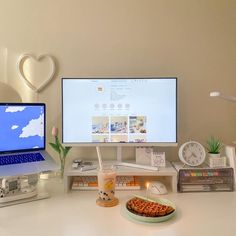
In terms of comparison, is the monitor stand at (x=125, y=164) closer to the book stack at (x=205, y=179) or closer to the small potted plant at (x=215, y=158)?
the book stack at (x=205, y=179)

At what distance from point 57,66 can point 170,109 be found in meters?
0.74

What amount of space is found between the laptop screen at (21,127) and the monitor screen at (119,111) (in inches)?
5.0

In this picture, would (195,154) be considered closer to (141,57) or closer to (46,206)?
(141,57)

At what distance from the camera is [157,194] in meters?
1.19

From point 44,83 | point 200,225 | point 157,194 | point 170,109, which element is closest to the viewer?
point 200,225

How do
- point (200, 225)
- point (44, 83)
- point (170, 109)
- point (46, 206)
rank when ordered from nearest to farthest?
point (200, 225), point (46, 206), point (170, 109), point (44, 83)

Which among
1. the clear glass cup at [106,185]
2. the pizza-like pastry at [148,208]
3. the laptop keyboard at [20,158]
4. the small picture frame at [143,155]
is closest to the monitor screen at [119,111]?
the small picture frame at [143,155]

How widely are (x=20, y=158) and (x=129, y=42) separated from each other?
922 mm

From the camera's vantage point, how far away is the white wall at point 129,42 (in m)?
1.47

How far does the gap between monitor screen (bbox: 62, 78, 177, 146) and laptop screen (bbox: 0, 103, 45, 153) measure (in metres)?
0.13

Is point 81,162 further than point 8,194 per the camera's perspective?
Yes

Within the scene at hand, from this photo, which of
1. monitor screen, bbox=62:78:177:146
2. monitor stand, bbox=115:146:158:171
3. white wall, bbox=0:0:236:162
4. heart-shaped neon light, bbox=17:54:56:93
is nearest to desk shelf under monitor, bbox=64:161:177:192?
monitor stand, bbox=115:146:158:171

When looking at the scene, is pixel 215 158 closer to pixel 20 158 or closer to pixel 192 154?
pixel 192 154

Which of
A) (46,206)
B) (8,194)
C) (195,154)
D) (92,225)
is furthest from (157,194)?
(8,194)
